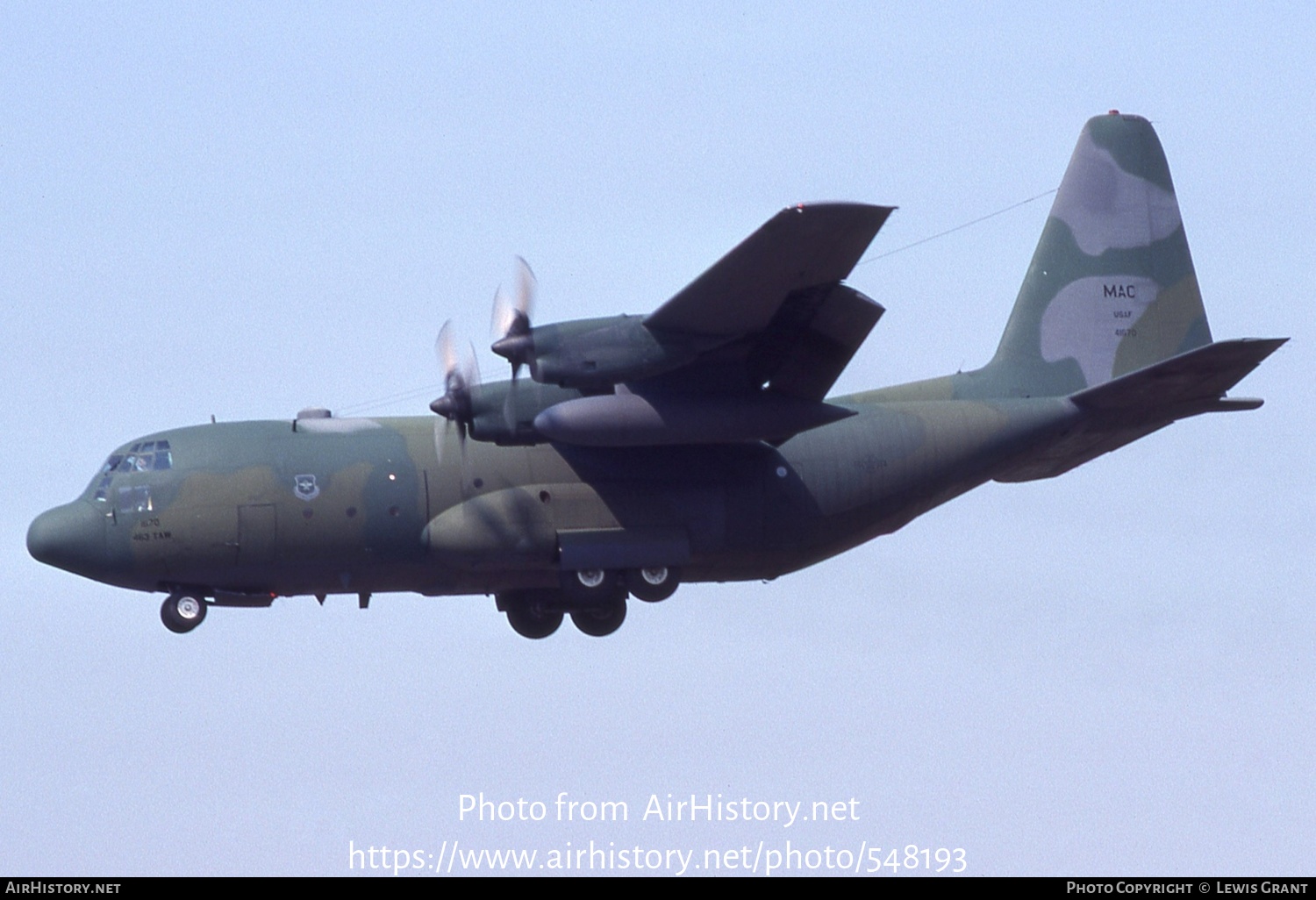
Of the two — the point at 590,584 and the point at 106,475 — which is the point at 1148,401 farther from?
the point at 106,475

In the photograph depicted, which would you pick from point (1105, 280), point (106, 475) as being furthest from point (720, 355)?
point (106, 475)

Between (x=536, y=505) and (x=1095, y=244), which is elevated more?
(x=1095, y=244)

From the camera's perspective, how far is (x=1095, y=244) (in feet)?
Result: 87.0

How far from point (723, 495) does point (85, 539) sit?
7342 mm

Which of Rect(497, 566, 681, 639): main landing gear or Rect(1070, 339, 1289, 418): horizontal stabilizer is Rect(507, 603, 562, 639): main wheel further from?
Rect(1070, 339, 1289, 418): horizontal stabilizer

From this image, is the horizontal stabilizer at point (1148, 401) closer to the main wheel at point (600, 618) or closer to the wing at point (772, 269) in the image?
the wing at point (772, 269)

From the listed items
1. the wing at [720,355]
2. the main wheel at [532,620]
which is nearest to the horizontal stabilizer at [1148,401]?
the wing at [720,355]

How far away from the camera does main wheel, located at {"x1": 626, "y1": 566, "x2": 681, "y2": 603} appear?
23.6 metres

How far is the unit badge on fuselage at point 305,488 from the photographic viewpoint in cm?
2309

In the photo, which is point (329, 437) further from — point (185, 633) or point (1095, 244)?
point (1095, 244)

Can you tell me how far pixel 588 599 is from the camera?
23.6 meters

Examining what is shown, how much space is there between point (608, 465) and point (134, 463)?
548cm
